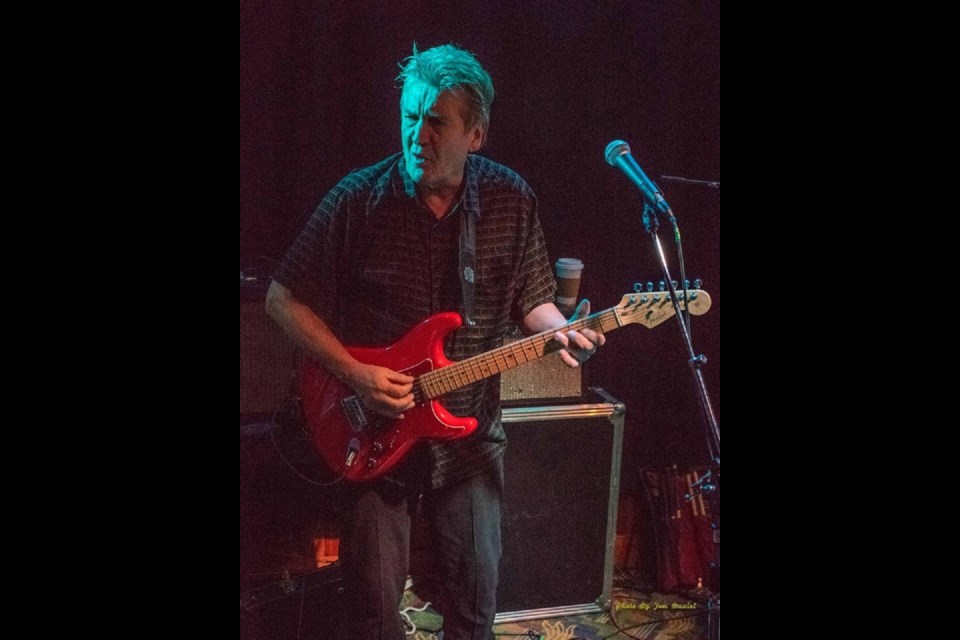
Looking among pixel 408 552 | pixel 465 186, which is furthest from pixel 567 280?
pixel 408 552

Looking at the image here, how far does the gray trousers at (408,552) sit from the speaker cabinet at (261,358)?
42 cm

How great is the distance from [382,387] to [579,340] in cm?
52

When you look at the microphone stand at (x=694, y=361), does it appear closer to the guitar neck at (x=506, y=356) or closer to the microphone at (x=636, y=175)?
the microphone at (x=636, y=175)

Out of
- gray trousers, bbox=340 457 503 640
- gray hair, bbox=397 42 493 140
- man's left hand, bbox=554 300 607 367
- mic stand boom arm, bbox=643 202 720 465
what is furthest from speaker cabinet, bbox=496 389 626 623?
gray hair, bbox=397 42 493 140

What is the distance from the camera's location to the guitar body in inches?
73.7

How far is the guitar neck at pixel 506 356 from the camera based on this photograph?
1.88 meters

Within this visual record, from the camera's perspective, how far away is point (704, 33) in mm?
2170

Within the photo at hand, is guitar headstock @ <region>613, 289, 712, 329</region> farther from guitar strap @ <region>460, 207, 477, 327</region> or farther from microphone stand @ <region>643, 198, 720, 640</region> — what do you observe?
guitar strap @ <region>460, 207, 477, 327</region>

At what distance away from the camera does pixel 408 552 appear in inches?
76.2

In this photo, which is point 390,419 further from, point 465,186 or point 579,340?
point 465,186

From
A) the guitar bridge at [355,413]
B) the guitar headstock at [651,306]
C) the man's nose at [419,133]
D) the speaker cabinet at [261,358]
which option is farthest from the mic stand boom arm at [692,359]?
the speaker cabinet at [261,358]
